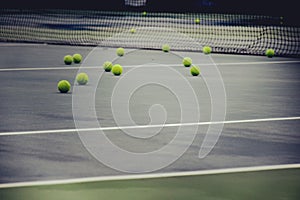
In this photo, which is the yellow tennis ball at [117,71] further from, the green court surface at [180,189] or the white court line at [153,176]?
the green court surface at [180,189]

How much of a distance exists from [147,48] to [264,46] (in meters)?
2.29

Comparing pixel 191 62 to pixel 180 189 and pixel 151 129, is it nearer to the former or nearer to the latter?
pixel 151 129

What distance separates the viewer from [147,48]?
1540 centimetres

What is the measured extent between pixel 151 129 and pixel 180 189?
2.03 metres

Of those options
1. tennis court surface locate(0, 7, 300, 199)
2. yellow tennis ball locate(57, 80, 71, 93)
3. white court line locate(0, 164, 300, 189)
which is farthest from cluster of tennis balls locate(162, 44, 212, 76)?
white court line locate(0, 164, 300, 189)

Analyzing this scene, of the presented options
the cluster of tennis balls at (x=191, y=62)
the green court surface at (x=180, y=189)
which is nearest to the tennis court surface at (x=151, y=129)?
the green court surface at (x=180, y=189)

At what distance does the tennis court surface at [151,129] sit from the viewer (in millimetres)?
4316

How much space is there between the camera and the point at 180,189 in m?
4.18

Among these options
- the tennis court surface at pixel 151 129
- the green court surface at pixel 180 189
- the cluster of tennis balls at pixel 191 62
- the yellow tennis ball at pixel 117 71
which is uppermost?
the cluster of tennis balls at pixel 191 62

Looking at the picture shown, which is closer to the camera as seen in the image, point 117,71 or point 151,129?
point 151,129

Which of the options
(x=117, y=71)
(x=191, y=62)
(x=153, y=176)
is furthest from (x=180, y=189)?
(x=191, y=62)

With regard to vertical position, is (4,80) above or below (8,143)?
above

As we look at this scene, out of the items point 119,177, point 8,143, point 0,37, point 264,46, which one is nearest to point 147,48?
point 264,46

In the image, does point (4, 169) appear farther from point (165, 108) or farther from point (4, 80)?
point (4, 80)
